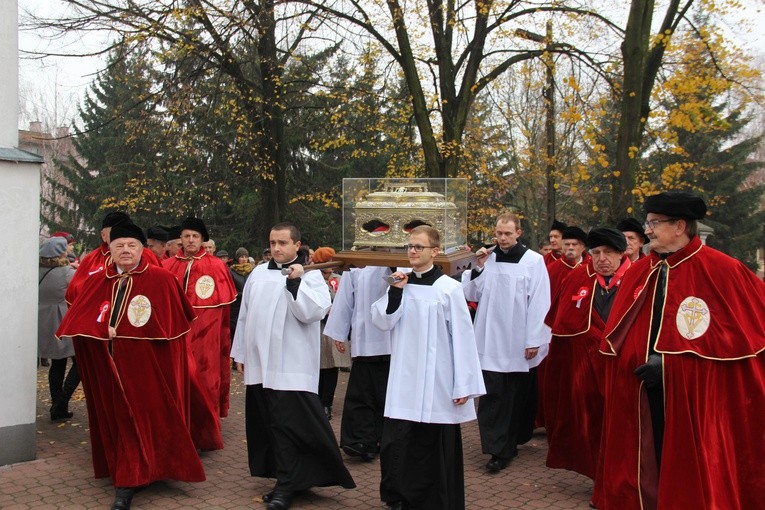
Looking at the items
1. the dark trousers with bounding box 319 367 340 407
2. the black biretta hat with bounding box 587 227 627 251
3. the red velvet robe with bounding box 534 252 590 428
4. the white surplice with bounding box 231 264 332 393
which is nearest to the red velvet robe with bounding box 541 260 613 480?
the black biretta hat with bounding box 587 227 627 251

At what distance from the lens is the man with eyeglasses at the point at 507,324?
24.7 ft

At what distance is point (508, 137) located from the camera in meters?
29.4

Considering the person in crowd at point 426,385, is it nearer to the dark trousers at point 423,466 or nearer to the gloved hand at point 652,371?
the dark trousers at point 423,466

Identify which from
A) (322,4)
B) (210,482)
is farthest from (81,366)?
(322,4)

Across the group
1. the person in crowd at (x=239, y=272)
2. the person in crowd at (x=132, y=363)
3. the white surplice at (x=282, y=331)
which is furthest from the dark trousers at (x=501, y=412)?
the person in crowd at (x=239, y=272)

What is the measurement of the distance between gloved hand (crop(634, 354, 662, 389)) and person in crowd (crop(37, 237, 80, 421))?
6.28 m

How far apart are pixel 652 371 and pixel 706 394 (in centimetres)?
32

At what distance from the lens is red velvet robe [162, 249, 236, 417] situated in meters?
8.20

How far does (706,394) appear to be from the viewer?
15.6ft

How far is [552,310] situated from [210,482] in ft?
10.9

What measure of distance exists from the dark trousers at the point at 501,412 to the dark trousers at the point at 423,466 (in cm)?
158

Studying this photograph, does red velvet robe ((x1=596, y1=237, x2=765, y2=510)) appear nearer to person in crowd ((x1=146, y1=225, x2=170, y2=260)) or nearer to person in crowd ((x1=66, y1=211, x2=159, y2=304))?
person in crowd ((x1=66, y1=211, x2=159, y2=304))

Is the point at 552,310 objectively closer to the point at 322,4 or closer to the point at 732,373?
the point at 732,373

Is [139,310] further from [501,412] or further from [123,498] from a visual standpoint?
[501,412]
